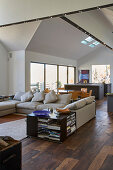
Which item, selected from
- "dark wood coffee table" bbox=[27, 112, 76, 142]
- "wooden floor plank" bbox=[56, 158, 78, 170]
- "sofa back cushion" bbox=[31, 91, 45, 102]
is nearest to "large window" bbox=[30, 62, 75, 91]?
"sofa back cushion" bbox=[31, 91, 45, 102]

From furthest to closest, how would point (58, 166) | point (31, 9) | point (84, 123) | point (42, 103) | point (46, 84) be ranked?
point (46, 84) → point (42, 103) → point (84, 123) → point (31, 9) → point (58, 166)

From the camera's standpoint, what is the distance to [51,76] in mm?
11180

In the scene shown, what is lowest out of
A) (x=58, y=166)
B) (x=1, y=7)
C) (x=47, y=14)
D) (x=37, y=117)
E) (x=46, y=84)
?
(x=58, y=166)

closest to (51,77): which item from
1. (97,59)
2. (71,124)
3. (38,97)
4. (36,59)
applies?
(36,59)

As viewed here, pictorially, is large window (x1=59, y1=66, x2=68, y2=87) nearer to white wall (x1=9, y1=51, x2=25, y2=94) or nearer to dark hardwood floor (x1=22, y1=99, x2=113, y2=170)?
white wall (x1=9, y1=51, x2=25, y2=94)

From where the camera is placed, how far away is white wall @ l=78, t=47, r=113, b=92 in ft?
43.3

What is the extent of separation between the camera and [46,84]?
35.1 ft

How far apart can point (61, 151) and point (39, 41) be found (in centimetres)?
634

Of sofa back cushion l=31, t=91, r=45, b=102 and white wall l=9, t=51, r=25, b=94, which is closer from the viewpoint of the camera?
sofa back cushion l=31, t=91, r=45, b=102

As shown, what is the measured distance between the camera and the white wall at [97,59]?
1320 centimetres

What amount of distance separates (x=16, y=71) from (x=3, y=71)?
65cm

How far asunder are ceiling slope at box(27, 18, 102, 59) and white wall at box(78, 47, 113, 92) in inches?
82.9

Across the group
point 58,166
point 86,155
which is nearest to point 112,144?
point 86,155

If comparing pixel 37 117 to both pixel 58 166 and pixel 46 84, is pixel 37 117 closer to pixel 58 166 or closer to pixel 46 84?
pixel 58 166
